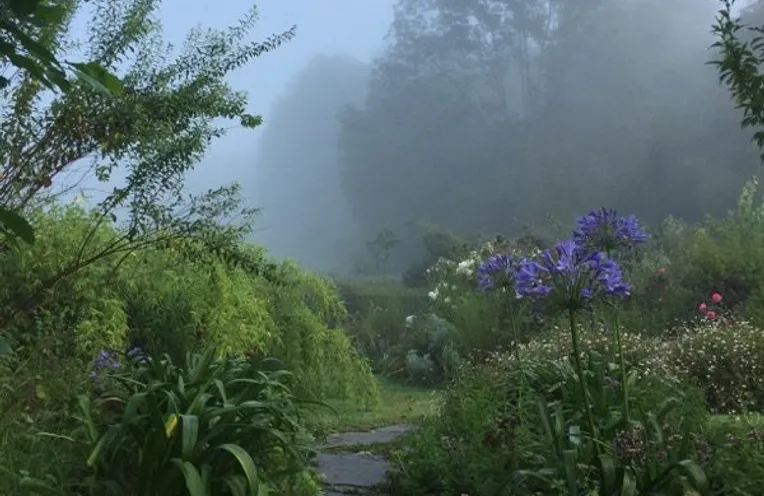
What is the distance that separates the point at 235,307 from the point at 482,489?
2897 millimetres

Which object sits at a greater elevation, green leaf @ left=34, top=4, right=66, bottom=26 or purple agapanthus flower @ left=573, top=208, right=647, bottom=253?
purple agapanthus flower @ left=573, top=208, right=647, bottom=253

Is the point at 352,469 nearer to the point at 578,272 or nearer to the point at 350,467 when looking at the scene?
the point at 350,467

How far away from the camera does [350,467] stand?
4109mm

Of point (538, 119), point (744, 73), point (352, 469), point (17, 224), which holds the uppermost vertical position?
point (538, 119)

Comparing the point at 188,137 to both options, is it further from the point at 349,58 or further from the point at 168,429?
the point at 349,58

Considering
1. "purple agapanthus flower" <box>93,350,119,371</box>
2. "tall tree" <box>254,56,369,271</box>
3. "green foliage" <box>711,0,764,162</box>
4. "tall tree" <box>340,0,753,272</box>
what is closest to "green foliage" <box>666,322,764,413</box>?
"green foliage" <box>711,0,764,162</box>

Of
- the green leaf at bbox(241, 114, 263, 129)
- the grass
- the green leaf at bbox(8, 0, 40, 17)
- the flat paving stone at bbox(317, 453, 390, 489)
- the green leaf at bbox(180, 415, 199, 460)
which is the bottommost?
the flat paving stone at bbox(317, 453, 390, 489)

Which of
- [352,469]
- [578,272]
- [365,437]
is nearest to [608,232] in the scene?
[578,272]

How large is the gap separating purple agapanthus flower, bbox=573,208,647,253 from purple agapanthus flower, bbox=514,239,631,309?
23cm

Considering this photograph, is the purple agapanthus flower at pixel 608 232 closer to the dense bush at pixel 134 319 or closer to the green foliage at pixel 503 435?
the green foliage at pixel 503 435

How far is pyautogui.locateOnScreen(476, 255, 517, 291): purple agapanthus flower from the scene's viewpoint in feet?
10.6

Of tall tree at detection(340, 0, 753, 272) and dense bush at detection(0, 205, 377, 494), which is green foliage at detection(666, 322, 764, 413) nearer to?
dense bush at detection(0, 205, 377, 494)

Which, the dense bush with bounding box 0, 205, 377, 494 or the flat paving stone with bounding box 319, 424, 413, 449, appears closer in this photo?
the dense bush with bounding box 0, 205, 377, 494

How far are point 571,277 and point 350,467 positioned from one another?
208 centimetres
